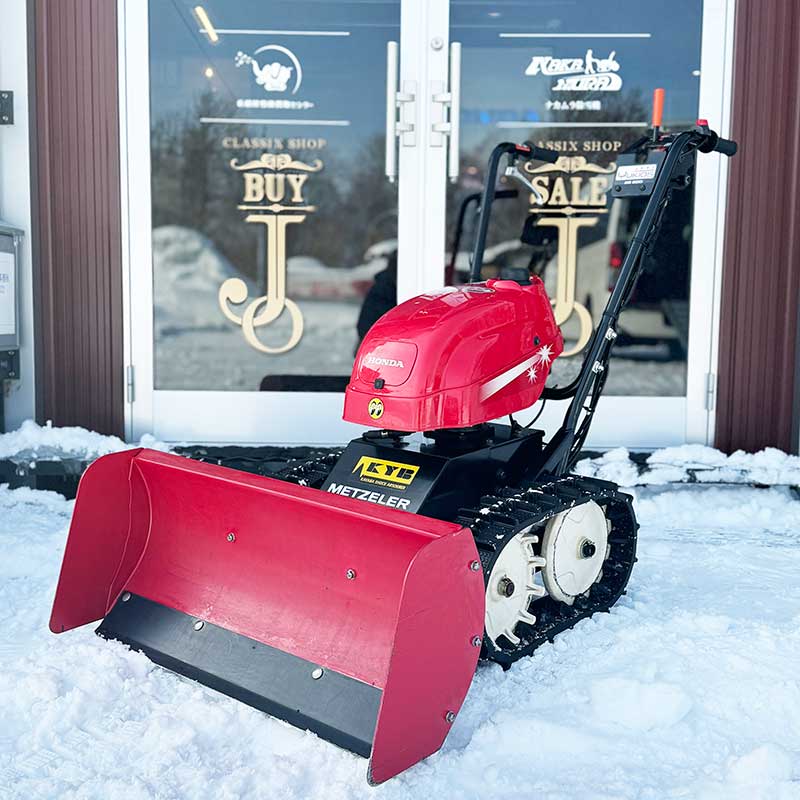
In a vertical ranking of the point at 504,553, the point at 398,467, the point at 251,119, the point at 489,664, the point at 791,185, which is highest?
the point at 251,119

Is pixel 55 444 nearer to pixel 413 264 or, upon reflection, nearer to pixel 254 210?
pixel 254 210

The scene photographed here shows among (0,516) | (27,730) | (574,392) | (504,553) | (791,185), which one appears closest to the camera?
(27,730)

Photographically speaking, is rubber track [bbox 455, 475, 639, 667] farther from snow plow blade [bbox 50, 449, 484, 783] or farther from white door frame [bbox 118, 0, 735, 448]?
white door frame [bbox 118, 0, 735, 448]

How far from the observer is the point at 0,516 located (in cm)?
387

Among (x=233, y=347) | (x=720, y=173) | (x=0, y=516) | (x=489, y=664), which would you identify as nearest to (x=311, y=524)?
(x=489, y=664)

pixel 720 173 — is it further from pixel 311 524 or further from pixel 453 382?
pixel 311 524

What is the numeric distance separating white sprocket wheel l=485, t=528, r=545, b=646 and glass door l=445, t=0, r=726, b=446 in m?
1.95

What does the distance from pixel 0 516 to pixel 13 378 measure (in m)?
0.80

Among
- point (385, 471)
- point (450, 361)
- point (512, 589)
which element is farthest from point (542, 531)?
point (450, 361)

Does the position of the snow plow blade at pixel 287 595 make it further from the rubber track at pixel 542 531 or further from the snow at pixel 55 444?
the snow at pixel 55 444

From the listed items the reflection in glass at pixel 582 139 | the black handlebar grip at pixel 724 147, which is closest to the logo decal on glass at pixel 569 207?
the reflection in glass at pixel 582 139

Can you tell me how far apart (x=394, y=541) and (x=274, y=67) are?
294 centimetres

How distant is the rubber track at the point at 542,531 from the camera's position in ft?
7.98

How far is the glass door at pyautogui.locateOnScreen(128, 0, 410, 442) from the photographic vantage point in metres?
4.37
